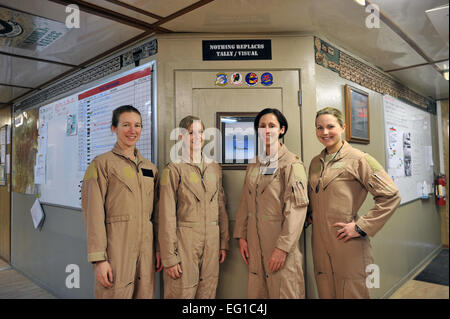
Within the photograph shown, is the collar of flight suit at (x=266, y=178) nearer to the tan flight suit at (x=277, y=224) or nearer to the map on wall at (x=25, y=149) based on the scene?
the tan flight suit at (x=277, y=224)

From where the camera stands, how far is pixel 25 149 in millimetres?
968

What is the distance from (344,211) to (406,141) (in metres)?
0.70

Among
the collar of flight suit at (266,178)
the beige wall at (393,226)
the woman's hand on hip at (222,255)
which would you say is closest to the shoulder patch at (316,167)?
the collar of flight suit at (266,178)

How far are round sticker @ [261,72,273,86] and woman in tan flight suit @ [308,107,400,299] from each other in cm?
28

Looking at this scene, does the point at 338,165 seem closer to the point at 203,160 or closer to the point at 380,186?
the point at 380,186

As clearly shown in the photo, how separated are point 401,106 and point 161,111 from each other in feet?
3.99

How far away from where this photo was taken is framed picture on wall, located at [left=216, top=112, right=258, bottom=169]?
1.03 m

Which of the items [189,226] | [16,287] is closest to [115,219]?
[189,226]

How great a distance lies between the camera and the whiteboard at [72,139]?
937 millimetres

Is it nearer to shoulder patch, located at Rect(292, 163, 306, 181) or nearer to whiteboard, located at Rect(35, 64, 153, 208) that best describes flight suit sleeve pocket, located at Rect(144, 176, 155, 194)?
whiteboard, located at Rect(35, 64, 153, 208)

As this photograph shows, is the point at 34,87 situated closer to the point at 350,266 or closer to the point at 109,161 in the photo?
the point at 109,161

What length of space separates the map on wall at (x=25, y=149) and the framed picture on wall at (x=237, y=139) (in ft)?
2.19

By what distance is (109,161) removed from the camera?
2.95 feet

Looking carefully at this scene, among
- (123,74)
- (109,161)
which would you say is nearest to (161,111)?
(123,74)
